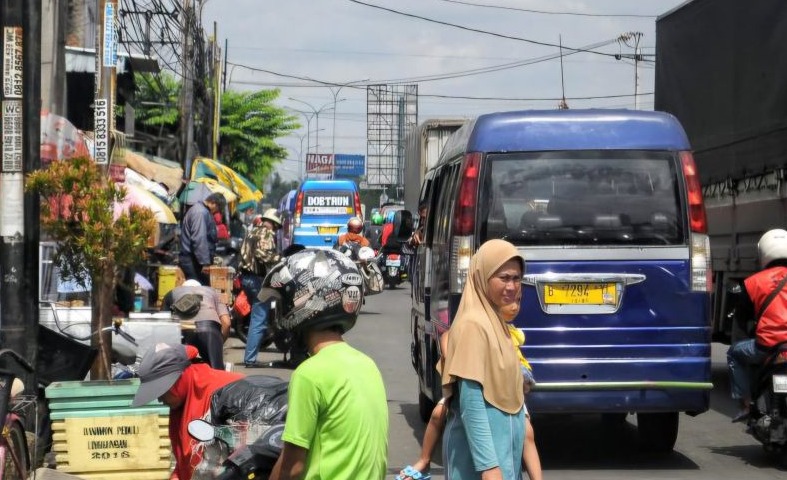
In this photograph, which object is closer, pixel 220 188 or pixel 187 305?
pixel 187 305

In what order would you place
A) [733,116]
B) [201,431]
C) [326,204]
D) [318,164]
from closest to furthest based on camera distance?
1. [201,431]
2. [733,116]
3. [326,204]
4. [318,164]

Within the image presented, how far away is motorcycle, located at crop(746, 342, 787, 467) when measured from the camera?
8.38 metres

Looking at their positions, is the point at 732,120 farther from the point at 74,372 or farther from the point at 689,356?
the point at 74,372

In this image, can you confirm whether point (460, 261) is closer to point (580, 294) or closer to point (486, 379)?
point (580, 294)

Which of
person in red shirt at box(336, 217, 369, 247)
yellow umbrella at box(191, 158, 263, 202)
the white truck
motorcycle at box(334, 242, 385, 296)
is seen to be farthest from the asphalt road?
the white truck

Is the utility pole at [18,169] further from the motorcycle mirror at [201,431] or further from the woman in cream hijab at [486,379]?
the motorcycle mirror at [201,431]

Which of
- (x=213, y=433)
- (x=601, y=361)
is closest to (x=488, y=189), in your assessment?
(x=601, y=361)

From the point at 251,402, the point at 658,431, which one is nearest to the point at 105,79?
the point at 658,431

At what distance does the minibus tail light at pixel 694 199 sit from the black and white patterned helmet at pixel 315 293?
5030 mm

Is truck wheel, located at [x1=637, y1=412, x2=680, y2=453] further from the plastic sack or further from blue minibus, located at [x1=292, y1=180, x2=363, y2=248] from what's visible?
blue minibus, located at [x1=292, y1=180, x2=363, y2=248]

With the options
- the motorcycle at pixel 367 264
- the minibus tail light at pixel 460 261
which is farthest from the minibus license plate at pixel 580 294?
the motorcycle at pixel 367 264

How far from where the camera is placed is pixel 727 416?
1093cm

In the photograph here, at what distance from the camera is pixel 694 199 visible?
27.0ft

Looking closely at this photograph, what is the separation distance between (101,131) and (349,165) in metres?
103
